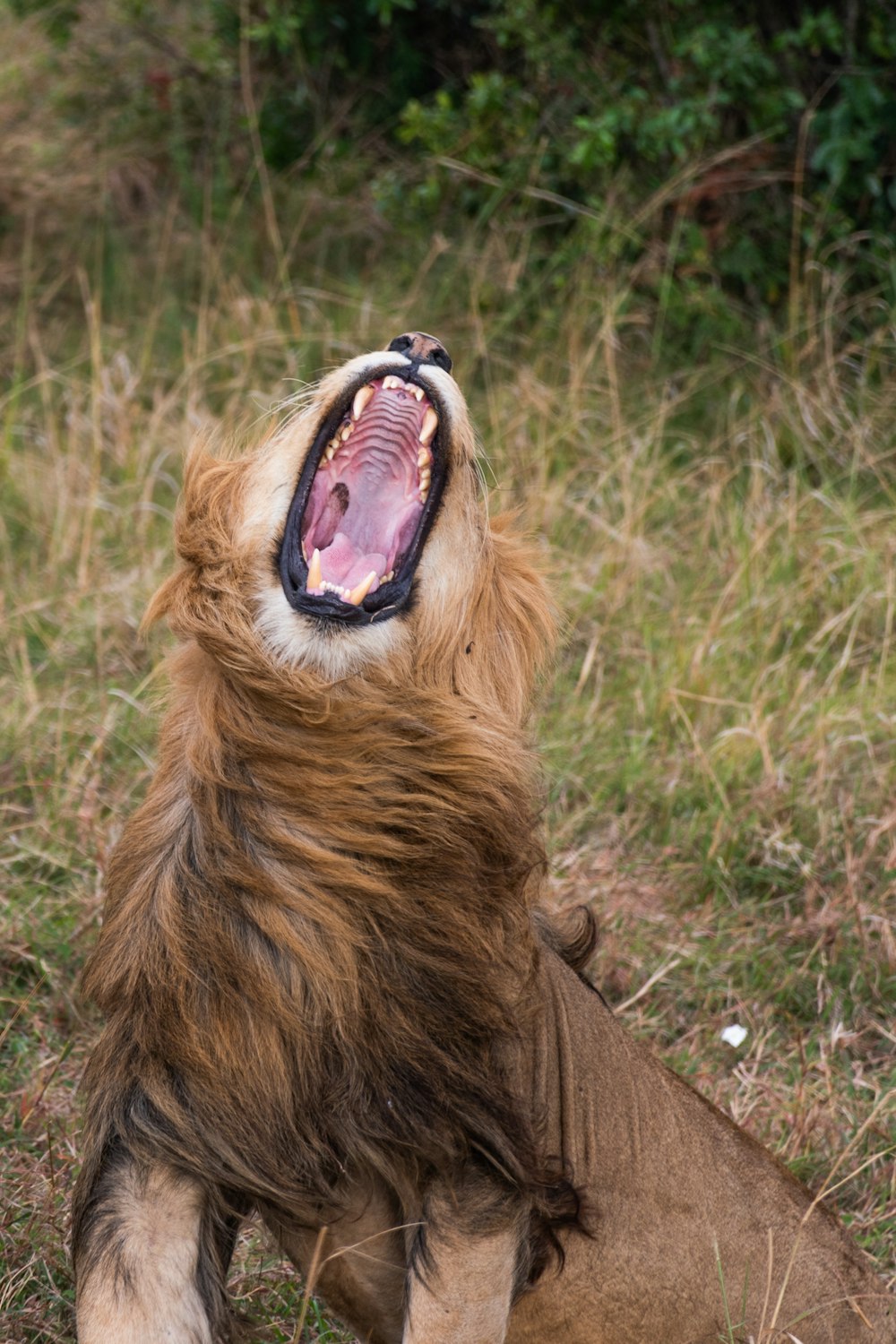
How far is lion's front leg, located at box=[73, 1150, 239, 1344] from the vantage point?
2.37 metres

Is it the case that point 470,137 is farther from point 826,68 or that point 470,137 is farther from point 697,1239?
point 697,1239

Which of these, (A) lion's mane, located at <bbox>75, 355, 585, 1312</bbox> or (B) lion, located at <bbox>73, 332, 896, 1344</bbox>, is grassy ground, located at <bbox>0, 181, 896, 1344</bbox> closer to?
(B) lion, located at <bbox>73, 332, 896, 1344</bbox>

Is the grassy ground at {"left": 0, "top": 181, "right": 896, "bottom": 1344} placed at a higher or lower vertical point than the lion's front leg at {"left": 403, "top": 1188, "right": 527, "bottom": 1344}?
lower

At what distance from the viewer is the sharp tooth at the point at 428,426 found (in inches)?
116

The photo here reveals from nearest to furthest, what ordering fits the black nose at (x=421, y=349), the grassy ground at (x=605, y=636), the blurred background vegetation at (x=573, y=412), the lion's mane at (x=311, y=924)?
the lion's mane at (x=311, y=924), the black nose at (x=421, y=349), the grassy ground at (x=605, y=636), the blurred background vegetation at (x=573, y=412)

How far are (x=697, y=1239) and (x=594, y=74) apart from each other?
5381mm

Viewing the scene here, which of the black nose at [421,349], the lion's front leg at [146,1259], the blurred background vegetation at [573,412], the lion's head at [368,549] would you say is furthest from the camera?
the blurred background vegetation at [573,412]

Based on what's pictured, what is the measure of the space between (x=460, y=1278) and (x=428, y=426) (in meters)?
1.38

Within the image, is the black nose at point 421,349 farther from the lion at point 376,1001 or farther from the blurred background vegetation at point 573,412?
the blurred background vegetation at point 573,412

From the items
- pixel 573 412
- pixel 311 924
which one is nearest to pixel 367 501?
pixel 311 924

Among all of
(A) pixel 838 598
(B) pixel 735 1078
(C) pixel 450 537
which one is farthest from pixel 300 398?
(A) pixel 838 598

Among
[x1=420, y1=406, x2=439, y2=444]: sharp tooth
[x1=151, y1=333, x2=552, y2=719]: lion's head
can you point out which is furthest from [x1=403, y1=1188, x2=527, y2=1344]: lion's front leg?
[x1=420, y1=406, x2=439, y2=444]: sharp tooth

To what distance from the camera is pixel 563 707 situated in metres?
5.34

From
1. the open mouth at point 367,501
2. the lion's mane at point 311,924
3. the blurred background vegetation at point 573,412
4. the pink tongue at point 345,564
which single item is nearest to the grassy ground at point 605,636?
the blurred background vegetation at point 573,412
